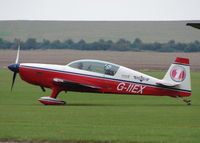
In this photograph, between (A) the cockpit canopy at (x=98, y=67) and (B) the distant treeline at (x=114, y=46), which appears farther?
(B) the distant treeline at (x=114, y=46)

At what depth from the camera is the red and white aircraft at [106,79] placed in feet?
66.5

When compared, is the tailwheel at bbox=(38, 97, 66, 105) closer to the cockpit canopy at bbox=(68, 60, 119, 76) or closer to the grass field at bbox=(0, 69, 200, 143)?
the grass field at bbox=(0, 69, 200, 143)

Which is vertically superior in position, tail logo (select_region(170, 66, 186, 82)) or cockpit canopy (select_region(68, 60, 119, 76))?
cockpit canopy (select_region(68, 60, 119, 76))

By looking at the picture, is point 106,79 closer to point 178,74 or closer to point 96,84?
point 96,84

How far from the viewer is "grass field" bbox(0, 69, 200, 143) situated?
39.6 ft

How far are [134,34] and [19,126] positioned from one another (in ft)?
332

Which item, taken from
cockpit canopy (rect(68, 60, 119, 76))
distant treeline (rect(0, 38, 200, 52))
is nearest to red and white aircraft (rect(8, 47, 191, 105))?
cockpit canopy (rect(68, 60, 119, 76))

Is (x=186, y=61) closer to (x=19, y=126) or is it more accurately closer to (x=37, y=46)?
(x=19, y=126)

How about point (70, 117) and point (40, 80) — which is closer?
point (70, 117)

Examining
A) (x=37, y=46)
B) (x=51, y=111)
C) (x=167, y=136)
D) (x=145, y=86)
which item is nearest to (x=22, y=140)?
(x=167, y=136)

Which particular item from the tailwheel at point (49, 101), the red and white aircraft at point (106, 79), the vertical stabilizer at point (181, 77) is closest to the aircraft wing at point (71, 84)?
the red and white aircraft at point (106, 79)

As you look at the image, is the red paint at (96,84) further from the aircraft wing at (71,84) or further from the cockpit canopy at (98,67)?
the cockpit canopy at (98,67)

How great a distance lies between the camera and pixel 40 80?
821 inches

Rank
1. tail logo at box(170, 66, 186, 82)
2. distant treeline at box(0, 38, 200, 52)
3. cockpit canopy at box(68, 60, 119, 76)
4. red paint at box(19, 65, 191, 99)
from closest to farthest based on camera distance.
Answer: tail logo at box(170, 66, 186, 82) < red paint at box(19, 65, 191, 99) < cockpit canopy at box(68, 60, 119, 76) < distant treeline at box(0, 38, 200, 52)
